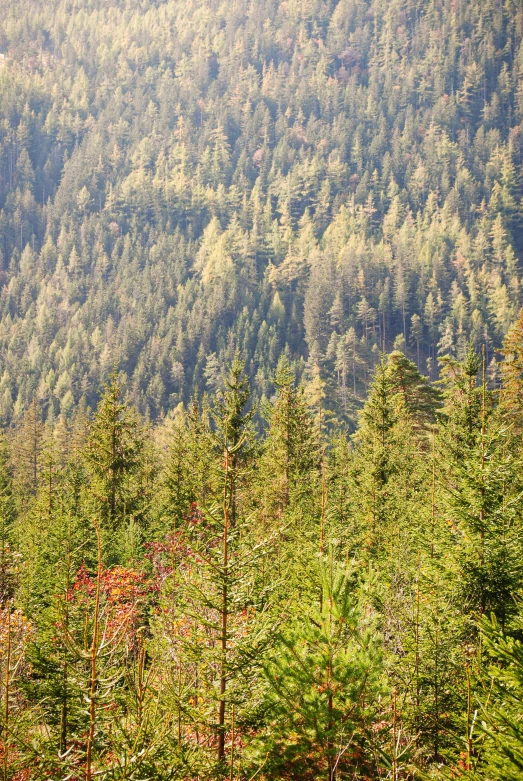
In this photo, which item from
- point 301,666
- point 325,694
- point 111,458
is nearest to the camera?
point 325,694

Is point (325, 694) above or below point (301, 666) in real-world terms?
below

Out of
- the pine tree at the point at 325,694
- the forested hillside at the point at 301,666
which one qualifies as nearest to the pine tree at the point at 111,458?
the forested hillside at the point at 301,666

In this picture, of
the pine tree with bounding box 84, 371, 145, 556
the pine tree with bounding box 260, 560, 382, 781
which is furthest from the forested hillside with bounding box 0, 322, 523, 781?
the pine tree with bounding box 84, 371, 145, 556

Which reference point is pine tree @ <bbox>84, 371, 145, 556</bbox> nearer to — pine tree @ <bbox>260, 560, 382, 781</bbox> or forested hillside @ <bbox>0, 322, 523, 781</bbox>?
forested hillside @ <bbox>0, 322, 523, 781</bbox>

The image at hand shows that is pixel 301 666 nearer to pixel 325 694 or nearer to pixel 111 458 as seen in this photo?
pixel 325 694

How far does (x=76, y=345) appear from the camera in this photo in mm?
144750

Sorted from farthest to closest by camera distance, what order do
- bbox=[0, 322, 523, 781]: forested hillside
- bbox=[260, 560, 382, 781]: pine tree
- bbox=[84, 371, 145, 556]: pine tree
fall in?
bbox=[84, 371, 145, 556]: pine tree → bbox=[260, 560, 382, 781]: pine tree → bbox=[0, 322, 523, 781]: forested hillside

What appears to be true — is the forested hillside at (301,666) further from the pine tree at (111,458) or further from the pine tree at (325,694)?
the pine tree at (111,458)

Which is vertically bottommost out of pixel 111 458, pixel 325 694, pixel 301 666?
pixel 111 458

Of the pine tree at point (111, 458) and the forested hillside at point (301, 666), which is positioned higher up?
the forested hillside at point (301, 666)

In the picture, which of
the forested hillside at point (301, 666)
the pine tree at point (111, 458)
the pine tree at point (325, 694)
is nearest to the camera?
the forested hillside at point (301, 666)

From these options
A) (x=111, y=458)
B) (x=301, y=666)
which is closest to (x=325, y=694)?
(x=301, y=666)

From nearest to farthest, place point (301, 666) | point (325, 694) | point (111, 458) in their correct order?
point (325, 694) → point (301, 666) → point (111, 458)

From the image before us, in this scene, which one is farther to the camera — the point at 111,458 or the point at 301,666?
the point at 111,458
